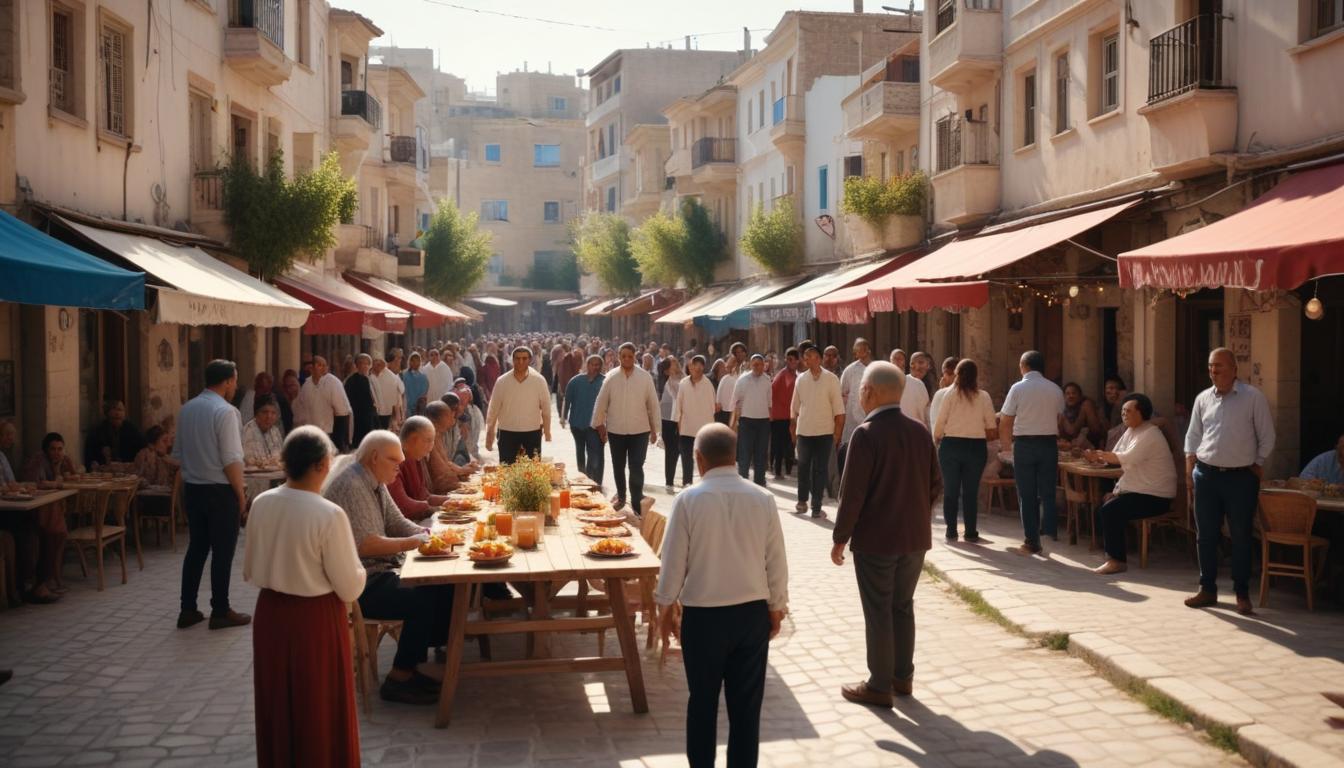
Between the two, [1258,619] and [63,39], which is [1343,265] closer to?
[1258,619]

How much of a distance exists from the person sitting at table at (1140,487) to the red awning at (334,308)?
1099cm

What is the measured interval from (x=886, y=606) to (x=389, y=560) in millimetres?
2860

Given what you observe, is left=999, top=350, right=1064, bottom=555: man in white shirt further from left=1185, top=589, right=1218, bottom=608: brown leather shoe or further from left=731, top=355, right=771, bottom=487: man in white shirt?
left=731, top=355, right=771, bottom=487: man in white shirt

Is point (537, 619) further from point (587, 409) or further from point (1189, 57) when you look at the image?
point (1189, 57)

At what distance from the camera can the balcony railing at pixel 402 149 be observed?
123 ft

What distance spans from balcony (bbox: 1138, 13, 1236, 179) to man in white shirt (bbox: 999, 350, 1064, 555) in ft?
9.20

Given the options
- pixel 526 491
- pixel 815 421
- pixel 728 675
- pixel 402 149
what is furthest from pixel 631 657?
pixel 402 149

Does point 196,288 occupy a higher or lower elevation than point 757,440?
higher

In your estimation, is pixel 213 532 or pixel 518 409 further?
pixel 518 409

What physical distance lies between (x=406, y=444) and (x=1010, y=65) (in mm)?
13868

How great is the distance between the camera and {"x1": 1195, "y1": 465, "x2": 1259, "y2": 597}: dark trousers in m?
8.92

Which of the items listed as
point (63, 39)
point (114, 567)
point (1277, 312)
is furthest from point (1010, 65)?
point (114, 567)

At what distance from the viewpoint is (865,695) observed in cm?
705

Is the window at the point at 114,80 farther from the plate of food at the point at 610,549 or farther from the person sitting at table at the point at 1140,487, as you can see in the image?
the person sitting at table at the point at 1140,487
